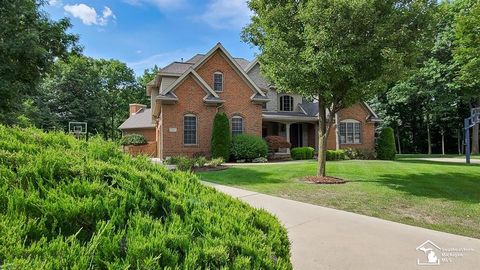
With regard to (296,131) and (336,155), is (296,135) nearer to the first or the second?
(296,131)

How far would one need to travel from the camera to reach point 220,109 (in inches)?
886

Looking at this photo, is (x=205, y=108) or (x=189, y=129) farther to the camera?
(x=205, y=108)

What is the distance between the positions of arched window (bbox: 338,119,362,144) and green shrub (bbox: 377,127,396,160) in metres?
2.83

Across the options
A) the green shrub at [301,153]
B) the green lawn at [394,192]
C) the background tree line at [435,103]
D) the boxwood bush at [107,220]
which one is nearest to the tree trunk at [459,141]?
the background tree line at [435,103]

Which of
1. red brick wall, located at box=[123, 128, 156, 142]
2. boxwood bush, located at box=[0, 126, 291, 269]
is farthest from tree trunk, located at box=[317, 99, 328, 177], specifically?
red brick wall, located at box=[123, 128, 156, 142]

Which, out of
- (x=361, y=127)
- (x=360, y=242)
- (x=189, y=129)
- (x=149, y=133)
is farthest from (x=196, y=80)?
(x=360, y=242)

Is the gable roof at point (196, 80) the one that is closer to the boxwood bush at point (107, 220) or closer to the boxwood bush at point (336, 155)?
the boxwood bush at point (336, 155)

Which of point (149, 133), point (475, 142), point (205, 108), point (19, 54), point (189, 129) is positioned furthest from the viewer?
point (475, 142)

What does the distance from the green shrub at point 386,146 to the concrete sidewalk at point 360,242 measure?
1919cm

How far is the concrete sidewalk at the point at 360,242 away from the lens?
441cm

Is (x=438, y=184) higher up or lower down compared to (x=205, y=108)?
lower down

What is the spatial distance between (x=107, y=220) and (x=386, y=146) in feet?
Answer: 83.2

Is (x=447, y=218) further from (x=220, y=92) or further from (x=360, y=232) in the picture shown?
(x=220, y=92)

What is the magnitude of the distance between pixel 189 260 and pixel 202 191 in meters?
1.12
